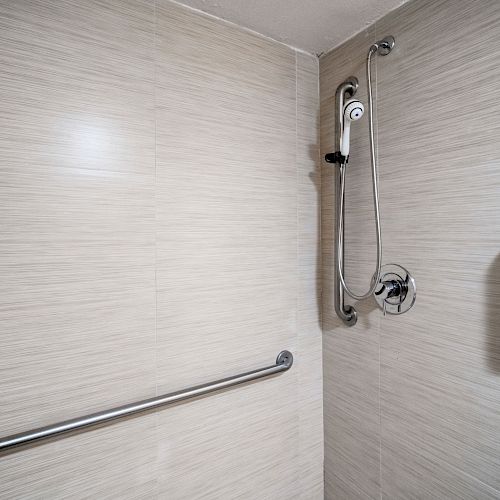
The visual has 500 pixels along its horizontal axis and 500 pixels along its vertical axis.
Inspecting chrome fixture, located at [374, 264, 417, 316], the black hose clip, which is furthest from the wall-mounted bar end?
the black hose clip

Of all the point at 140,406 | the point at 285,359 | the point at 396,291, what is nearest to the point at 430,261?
the point at 396,291

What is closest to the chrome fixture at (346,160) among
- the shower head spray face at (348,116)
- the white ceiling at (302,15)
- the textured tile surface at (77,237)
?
the shower head spray face at (348,116)

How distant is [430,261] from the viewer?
829 mm

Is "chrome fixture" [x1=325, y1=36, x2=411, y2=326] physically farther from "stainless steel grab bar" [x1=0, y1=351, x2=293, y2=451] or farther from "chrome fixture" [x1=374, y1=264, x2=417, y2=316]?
"stainless steel grab bar" [x1=0, y1=351, x2=293, y2=451]

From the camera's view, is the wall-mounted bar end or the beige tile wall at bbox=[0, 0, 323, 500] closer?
the beige tile wall at bbox=[0, 0, 323, 500]

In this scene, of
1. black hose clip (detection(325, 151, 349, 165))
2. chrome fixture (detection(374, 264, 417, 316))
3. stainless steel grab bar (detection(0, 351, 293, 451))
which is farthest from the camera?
black hose clip (detection(325, 151, 349, 165))

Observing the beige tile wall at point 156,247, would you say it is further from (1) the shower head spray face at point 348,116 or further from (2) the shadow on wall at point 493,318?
(2) the shadow on wall at point 493,318

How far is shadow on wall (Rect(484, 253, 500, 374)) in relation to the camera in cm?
70

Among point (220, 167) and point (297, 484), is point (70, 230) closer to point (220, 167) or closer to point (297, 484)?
point (220, 167)

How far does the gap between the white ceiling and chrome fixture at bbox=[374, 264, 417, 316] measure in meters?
0.82

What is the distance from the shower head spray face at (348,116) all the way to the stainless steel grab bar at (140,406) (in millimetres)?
757

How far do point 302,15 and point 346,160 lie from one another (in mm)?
491

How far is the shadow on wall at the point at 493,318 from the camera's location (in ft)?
2.29

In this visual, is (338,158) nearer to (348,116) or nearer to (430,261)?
(348,116)
